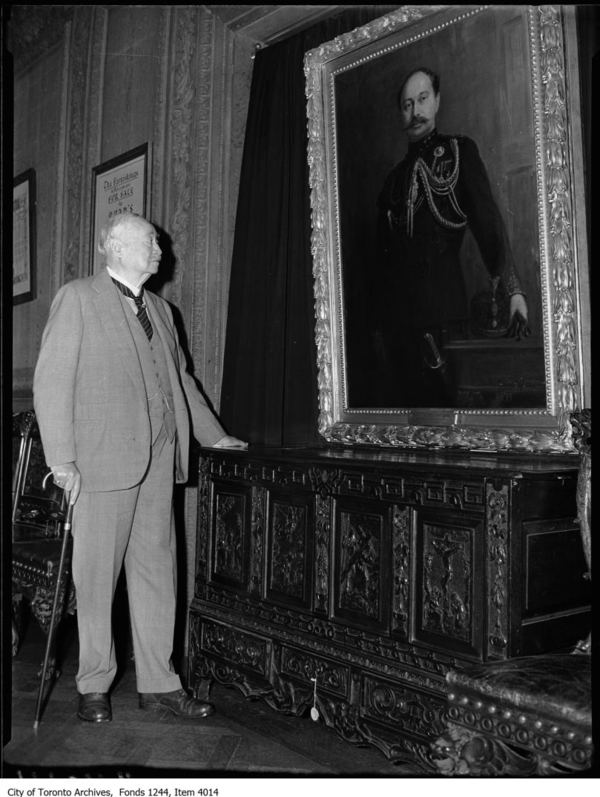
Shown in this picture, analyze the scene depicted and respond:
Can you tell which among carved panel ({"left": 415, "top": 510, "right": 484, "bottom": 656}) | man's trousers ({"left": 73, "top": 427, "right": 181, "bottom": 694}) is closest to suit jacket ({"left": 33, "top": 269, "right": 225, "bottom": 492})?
man's trousers ({"left": 73, "top": 427, "right": 181, "bottom": 694})

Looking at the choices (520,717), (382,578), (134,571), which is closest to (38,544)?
(134,571)

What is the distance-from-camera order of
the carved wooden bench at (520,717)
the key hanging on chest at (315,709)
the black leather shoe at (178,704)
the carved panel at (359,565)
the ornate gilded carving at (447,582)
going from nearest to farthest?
the carved wooden bench at (520,717) → the ornate gilded carving at (447,582) → the carved panel at (359,565) → the key hanging on chest at (315,709) → the black leather shoe at (178,704)

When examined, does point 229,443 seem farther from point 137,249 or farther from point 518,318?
point 518,318

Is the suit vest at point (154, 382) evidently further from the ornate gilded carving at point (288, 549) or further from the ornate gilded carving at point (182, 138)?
the ornate gilded carving at point (182, 138)

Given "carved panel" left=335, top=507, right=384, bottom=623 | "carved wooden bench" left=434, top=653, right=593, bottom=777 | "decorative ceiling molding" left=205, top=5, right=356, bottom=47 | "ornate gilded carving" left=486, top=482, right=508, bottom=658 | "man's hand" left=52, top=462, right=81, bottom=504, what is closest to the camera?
"carved wooden bench" left=434, top=653, right=593, bottom=777

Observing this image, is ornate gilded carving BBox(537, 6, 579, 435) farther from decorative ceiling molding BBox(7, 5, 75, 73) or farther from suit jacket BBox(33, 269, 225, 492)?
decorative ceiling molding BBox(7, 5, 75, 73)

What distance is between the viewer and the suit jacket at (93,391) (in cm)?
308

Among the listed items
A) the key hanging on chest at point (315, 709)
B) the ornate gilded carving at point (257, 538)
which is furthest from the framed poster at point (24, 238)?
the key hanging on chest at point (315, 709)

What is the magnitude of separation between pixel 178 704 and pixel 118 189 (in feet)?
10.1

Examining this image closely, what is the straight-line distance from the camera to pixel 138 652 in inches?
129

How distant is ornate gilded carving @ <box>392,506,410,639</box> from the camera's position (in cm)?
264

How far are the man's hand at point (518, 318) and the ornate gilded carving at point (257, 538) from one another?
1.18 meters

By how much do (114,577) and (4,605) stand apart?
3.37 ft

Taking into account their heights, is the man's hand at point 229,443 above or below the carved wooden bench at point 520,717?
above
